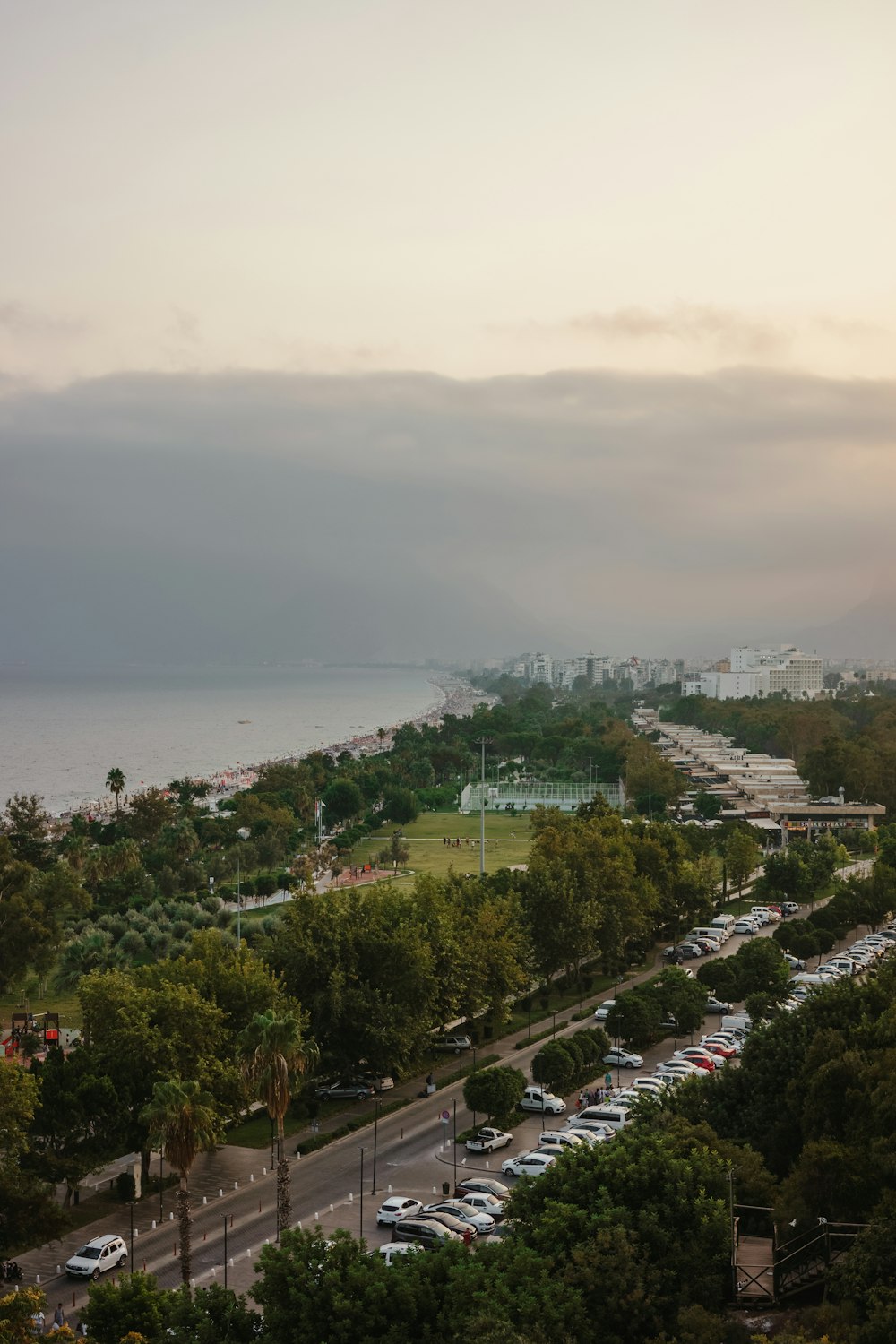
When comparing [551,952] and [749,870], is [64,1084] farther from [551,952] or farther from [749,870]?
[749,870]

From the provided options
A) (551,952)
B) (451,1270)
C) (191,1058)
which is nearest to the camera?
(451,1270)

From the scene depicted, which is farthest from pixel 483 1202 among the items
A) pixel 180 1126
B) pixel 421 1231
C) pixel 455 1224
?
pixel 180 1126

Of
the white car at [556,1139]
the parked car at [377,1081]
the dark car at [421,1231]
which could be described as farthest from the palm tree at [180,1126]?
the parked car at [377,1081]

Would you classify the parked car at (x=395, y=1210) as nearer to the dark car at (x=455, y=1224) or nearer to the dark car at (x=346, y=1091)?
the dark car at (x=455, y=1224)

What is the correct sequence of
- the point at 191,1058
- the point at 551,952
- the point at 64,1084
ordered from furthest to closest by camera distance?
the point at 551,952
the point at 191,1058
the point at 64,1084

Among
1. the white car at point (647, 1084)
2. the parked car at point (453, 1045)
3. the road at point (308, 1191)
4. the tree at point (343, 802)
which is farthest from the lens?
the tree at point (343, 802)

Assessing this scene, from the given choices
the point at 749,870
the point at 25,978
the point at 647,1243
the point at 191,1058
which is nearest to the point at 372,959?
the point at 191,1058
